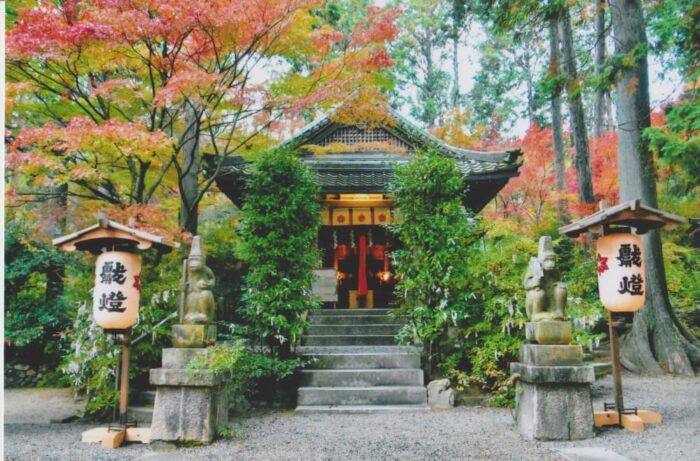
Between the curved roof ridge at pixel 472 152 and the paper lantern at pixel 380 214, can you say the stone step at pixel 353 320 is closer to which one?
the paper lantern at pixel 380 214

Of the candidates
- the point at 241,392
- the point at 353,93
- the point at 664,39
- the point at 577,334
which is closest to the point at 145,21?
the point at 353,93

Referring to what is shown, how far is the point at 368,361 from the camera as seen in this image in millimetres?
8758

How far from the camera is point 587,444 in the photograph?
5.54 m

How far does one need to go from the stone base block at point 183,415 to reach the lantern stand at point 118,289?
339mm

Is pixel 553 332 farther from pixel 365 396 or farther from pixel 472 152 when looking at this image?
pixel 472 152

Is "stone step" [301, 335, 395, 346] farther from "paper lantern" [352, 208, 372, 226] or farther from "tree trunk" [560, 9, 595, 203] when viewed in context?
"tree trunk" [560, 9, 595, 203]

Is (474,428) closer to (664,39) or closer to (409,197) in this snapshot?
(409,197)

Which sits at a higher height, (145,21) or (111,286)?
(145,21)

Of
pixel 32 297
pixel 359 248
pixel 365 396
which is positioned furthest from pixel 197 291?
pixel 359 248

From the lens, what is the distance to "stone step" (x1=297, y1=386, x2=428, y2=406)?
7.99 metres

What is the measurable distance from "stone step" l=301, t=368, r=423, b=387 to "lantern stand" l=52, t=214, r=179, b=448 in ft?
10.2

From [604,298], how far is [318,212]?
Answer: 4795 mm

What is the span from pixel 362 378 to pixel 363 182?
216 inches

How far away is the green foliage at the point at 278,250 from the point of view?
8.18 metres
